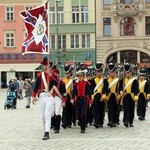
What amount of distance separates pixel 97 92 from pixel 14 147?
4939 millimetres

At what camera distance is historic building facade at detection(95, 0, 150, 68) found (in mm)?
55938

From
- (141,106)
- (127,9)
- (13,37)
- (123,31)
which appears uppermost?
(127,9)

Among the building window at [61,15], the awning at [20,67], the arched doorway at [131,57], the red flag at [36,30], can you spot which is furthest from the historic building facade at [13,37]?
the red flag at [36,30]

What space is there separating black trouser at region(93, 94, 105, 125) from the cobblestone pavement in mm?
284

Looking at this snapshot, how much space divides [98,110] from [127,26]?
41364 mm

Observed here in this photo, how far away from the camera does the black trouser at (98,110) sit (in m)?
16.0

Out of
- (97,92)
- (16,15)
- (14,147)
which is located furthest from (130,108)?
(16,15)

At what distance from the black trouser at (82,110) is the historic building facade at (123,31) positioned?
133 feet

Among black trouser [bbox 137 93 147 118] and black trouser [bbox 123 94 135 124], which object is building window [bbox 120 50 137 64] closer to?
black trouser [bbox 137 93 147 118]

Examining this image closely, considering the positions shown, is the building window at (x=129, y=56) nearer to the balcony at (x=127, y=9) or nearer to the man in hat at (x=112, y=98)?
the balcony at (x=127, y=9)

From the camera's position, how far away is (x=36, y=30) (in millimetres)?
→ 14211

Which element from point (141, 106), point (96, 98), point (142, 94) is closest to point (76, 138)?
point (96, 98)

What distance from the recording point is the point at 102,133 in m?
14.4

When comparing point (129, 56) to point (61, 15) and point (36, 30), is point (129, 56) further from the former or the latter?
point (36, 30)
